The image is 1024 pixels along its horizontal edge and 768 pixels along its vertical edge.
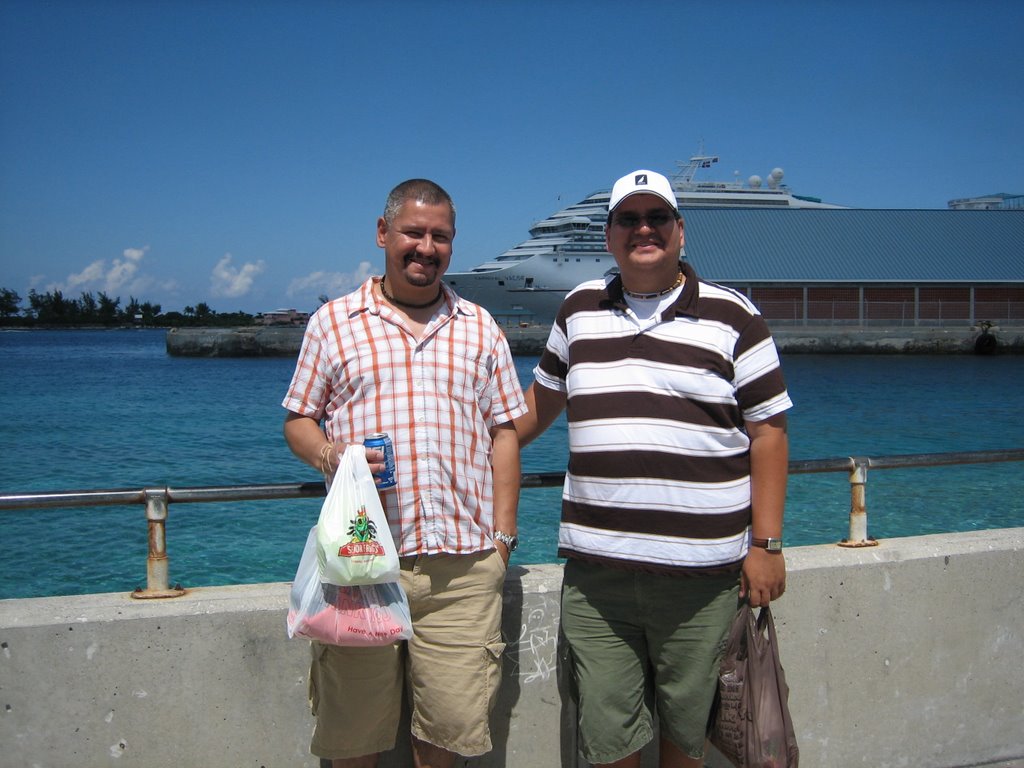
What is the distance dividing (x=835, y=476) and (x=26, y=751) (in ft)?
44.1

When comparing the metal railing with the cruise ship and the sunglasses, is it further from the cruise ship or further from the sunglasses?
the cruise ship

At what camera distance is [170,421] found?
2827cm

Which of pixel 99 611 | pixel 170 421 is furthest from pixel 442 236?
pixel 170 421

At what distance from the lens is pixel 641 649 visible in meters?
2.44

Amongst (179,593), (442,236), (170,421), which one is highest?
(442,236)

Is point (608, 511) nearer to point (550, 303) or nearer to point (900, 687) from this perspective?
point (900, 687)

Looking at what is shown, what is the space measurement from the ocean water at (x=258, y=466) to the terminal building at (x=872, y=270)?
Result: 11106mm

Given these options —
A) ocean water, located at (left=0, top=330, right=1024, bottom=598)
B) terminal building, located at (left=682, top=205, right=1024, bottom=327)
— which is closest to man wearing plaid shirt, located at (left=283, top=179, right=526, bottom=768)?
ocean water, located at (left=0, top=330, right=1024, bottom=598)

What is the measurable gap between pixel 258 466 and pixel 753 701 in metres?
16.7

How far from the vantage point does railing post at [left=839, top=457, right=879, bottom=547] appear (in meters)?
2.99

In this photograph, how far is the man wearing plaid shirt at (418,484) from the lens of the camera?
2.33m

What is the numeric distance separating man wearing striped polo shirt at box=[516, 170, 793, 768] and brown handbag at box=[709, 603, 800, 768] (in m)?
0.04

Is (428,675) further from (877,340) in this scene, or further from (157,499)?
(877,340)

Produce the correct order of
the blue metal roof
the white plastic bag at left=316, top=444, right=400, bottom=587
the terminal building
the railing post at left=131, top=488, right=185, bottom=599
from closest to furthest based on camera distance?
the white plastic bag at left=316, top=444, right=400, bottom=587 < the railing post at left=131, top=488, right=185, bottom=599 < the terminal building < the blue metal roof
